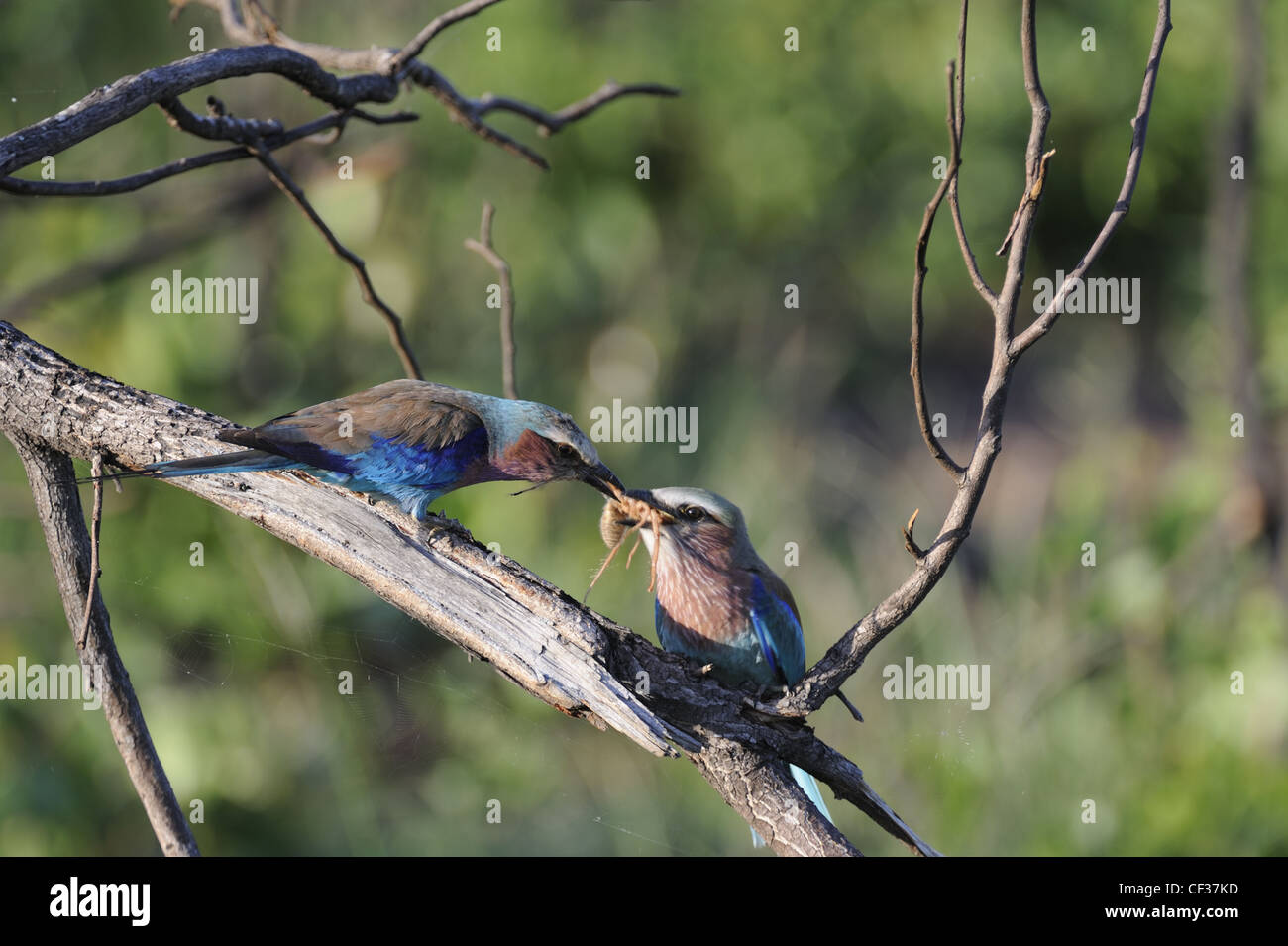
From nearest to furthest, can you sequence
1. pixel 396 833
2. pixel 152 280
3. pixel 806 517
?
pixel 396 833 < pixel 806 517 < pixel 152 280

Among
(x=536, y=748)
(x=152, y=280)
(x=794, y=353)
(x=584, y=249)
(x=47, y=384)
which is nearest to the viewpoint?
(x=47, y=384)

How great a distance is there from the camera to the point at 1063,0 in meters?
8.03

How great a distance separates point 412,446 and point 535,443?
0.26 m

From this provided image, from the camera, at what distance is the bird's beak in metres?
2.33

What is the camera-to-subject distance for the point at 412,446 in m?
2.07

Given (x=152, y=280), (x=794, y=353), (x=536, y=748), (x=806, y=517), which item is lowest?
(x=536, y=748)

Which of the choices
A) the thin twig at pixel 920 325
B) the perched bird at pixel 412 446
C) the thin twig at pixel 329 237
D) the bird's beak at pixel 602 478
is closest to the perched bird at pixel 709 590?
the bird's beak at pixel 602 478

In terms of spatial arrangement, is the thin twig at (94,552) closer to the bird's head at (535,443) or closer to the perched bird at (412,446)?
the perched bird at (412,446)

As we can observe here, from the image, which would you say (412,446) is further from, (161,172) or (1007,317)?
(1007,317)

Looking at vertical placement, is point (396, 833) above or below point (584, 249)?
below

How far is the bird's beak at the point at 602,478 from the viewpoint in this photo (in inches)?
91.9

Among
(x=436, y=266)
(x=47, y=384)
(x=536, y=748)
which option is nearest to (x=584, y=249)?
(x=436, y=266)

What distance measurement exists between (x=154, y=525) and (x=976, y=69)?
20.5 feet
